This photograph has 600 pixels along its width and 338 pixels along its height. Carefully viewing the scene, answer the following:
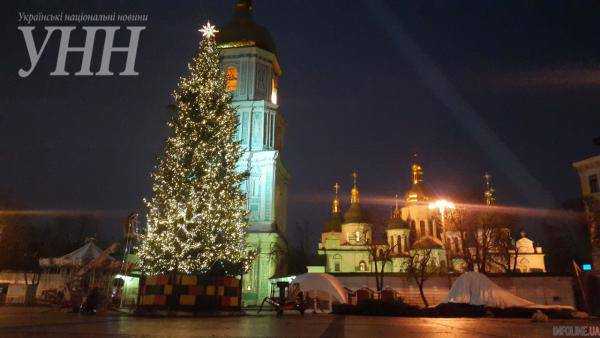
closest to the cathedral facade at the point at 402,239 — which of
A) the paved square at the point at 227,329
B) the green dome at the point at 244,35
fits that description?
the green dome at the point at 244,35

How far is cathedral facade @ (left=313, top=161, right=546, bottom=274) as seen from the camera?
4761cm

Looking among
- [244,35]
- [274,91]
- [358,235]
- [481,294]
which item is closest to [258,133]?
[274,91]

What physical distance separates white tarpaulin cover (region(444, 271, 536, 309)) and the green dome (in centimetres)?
2956

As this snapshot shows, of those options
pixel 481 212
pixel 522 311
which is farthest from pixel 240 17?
pixel 522 311

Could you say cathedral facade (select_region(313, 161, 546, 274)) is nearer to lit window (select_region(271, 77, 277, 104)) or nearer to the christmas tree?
lit window (select_region(271, 77, 277, 104))

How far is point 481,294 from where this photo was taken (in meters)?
19.9

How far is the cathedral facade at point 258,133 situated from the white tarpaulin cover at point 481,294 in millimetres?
17719

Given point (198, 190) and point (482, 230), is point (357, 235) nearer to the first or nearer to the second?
point (482, 230)

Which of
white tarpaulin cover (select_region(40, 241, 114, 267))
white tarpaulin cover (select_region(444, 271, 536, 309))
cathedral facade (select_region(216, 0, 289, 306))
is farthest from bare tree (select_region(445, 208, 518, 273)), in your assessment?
white tarpaulin cover (select_region(40, 241, 114, 267))

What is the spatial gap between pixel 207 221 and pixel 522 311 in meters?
13.7

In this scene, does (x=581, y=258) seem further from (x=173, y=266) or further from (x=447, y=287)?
(x=173, y=266)

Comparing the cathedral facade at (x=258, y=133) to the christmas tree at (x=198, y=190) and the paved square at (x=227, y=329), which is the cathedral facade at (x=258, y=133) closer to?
the christmas tree at (x=198, y=190)

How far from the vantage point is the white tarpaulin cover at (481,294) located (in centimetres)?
1919

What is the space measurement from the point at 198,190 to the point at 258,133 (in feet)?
69.4
